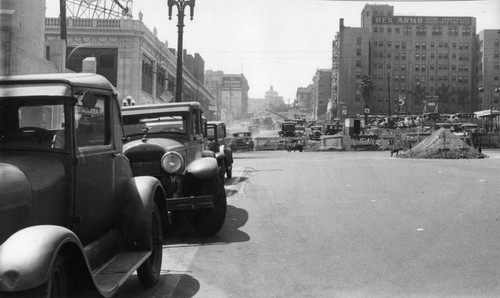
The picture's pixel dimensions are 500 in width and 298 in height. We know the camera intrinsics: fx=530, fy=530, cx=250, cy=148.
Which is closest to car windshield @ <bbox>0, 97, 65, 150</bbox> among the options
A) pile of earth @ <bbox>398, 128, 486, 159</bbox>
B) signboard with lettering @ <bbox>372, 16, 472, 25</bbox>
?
pile of earth @ <bbox>398, 128, 486, 159</bbox>

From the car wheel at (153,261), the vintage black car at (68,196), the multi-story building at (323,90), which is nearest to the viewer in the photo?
the vintage black car at (68,196)

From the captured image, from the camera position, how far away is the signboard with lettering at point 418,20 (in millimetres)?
136250

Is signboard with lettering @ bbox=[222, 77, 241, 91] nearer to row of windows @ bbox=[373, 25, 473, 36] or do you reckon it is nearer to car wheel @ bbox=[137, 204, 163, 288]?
row of windows @ bbox=[373, 25, 473, 36]

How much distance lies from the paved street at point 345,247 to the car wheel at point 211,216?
16 cm

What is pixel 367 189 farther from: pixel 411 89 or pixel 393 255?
pixel 411 89

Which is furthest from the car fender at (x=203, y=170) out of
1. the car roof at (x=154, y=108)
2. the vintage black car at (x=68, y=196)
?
the vintage black car at (x=68, y=196)

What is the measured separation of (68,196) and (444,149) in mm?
25185

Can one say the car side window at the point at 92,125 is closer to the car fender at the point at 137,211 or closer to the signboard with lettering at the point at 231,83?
the car fender at the point at 137,211

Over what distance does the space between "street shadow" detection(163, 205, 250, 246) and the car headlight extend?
2.95ft

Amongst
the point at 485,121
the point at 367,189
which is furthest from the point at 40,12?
the point at 485,121

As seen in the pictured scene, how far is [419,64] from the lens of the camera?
452ft

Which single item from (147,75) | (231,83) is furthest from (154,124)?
(231,83)

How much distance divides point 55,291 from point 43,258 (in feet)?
1.13

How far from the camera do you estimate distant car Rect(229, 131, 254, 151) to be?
4417 centimetres
